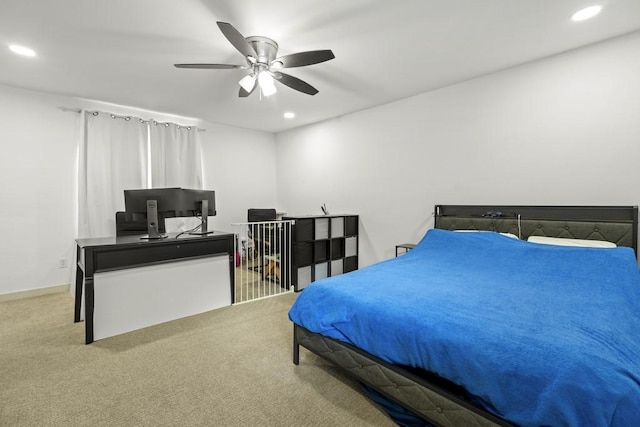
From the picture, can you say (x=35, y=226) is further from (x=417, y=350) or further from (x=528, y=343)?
(x=528, y=343)

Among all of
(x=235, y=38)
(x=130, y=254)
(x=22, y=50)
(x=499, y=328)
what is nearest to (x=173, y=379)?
(x=130, y=254)

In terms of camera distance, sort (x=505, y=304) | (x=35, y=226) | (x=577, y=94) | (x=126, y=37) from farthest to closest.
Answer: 1. (x=35, y=226)
2. (x=577, y=94)
3. (x=126, y=37)
4. (x=505, y=304)

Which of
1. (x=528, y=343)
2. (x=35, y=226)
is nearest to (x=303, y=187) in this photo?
(x=35, y=226)

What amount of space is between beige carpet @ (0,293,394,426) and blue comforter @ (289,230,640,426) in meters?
0.41

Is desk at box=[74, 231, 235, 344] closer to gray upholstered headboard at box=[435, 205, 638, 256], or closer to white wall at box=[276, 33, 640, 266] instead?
white wall at box=[276, 33, 640, 266]

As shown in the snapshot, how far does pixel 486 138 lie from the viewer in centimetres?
330

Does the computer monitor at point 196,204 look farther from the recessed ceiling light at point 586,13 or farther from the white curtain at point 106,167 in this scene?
the recessed ceiling light at point 586,13

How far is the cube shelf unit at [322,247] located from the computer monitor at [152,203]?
1.53 m

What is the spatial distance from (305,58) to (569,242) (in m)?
2.81

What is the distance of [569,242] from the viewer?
2.56m

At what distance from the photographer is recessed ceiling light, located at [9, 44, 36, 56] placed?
8.67ft

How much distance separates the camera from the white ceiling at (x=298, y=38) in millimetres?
2117

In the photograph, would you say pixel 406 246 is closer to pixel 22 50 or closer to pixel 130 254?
pixel 130 254

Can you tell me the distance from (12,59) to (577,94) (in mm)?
5566
